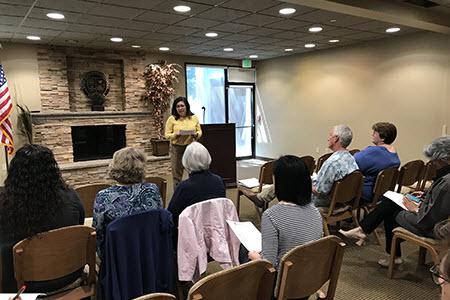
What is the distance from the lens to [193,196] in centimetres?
228

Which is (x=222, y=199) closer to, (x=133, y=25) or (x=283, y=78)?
(x=133, y=25)

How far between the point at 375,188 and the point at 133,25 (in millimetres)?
3843

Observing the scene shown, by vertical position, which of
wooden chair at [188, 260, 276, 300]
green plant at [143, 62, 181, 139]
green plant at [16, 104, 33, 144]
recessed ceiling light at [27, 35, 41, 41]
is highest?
recessed ceiling light at [27, 35, 41, 41]

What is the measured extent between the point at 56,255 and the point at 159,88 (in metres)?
5.84

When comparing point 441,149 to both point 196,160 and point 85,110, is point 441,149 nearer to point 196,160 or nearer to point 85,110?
point 196,160

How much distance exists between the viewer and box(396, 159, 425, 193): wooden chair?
3531mm

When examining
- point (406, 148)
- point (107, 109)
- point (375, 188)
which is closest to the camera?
point (375, 188)

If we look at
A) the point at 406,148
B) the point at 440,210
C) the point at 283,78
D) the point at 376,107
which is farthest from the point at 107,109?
the point at 440,210

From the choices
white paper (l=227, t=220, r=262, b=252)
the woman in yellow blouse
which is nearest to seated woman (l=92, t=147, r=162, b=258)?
white paper (l=227, t=220, r=262, b=252)

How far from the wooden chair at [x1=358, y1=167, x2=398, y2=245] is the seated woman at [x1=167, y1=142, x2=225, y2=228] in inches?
66.2

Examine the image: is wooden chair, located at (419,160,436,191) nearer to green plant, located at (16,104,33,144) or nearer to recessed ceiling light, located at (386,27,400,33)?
recessed ceiling light, located at (386,27,400,33)

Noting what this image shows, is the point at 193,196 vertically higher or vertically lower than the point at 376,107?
lower

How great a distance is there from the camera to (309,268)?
1475 millimetres

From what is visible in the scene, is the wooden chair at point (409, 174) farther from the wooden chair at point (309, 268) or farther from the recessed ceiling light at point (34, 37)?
the recessed ceiling light at point (34, 37)
